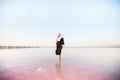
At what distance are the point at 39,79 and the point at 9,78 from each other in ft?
1.83

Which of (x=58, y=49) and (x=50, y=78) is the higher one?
(x=58, y=49)

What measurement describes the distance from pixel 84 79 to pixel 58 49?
1630 millimetres

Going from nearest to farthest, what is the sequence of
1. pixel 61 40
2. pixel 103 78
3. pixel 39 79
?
pixel 39 79 → pixel 103 78 → pixel 61 40

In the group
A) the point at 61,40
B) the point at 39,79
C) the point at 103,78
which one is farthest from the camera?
the point at 61,40

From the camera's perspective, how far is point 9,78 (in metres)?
3.09

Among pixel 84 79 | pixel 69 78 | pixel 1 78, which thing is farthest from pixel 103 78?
pixel 1 78

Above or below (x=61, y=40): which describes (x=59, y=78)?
below

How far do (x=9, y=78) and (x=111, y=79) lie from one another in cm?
182

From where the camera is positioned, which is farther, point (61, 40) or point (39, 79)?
point (61, 40)

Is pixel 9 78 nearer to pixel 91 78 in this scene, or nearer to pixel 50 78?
pixel 50 78

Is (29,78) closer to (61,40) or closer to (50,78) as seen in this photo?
(50,78)

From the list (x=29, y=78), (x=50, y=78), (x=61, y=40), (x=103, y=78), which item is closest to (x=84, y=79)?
(x=103, y=78)

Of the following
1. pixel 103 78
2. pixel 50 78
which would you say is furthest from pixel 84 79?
pixel 50 78

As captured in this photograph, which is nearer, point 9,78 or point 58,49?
point 9,78
